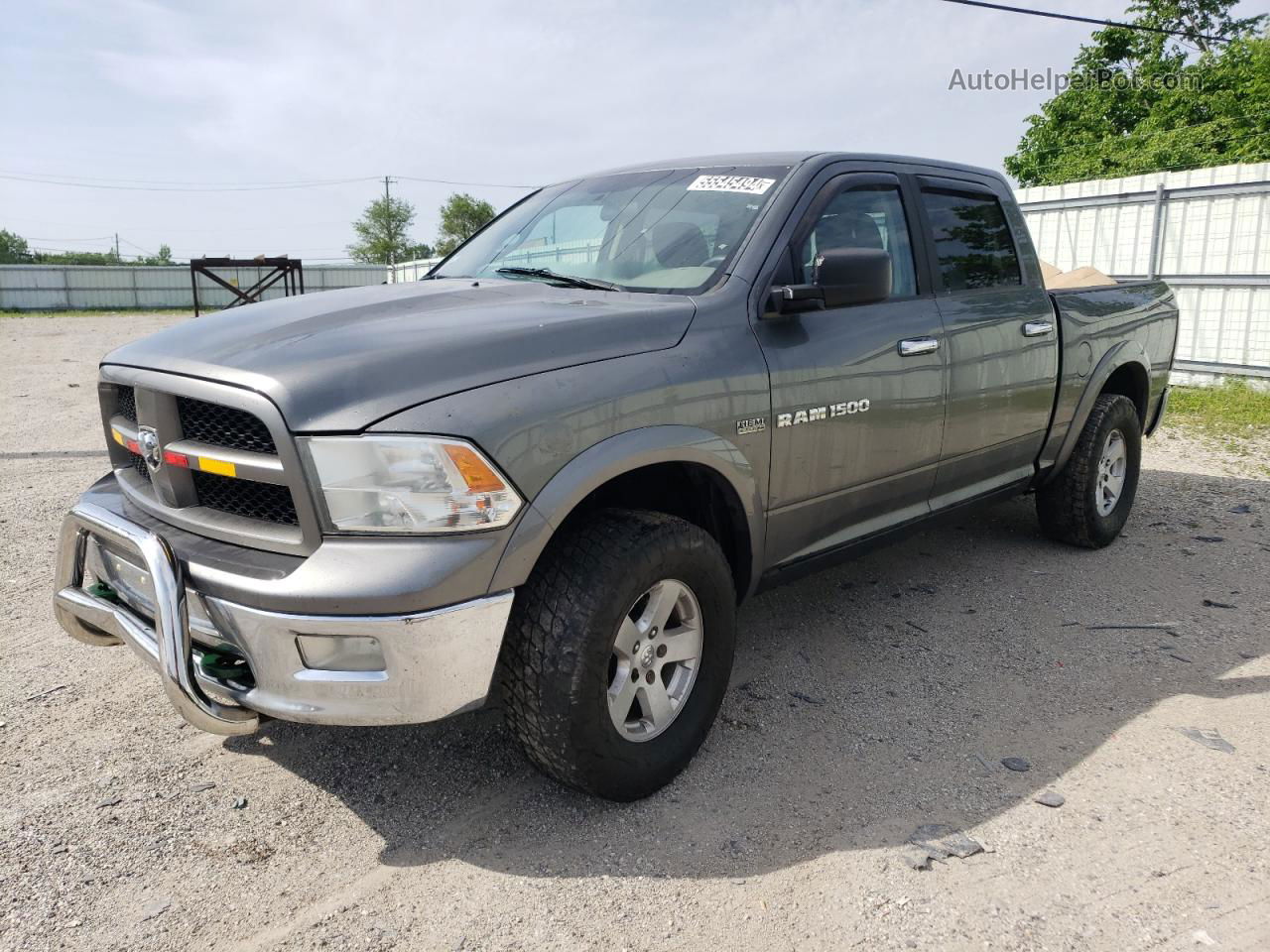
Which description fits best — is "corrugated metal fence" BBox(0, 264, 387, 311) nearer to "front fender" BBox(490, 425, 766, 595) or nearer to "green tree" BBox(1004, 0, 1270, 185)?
"green tree" BBox(1004, 0, 1270, 185)

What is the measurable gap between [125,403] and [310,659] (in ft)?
4.02

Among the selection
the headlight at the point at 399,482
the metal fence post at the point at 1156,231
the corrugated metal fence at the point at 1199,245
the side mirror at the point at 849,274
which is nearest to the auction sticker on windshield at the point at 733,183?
the side mirror at the point at 849,274

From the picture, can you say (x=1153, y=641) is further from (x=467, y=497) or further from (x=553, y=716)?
(x=467, y=497)

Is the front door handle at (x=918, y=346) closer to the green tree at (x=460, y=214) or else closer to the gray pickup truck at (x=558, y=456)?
the gray pickup truck at (x=558, y=456)

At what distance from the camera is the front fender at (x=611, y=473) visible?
229 cm

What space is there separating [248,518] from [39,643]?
203cm

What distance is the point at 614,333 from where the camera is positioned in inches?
103

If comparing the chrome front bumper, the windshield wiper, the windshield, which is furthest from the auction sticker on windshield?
the chrome front bumper

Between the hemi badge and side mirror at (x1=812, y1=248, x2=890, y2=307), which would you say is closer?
the hemi badge

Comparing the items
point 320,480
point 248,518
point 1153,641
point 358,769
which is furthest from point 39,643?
point 1153,641

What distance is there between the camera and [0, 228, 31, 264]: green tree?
78562 mm

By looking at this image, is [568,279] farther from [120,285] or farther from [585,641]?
[120,285]

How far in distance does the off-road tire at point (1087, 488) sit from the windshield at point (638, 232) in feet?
8.18

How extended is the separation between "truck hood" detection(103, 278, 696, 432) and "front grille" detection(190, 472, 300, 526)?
268 millimetres
